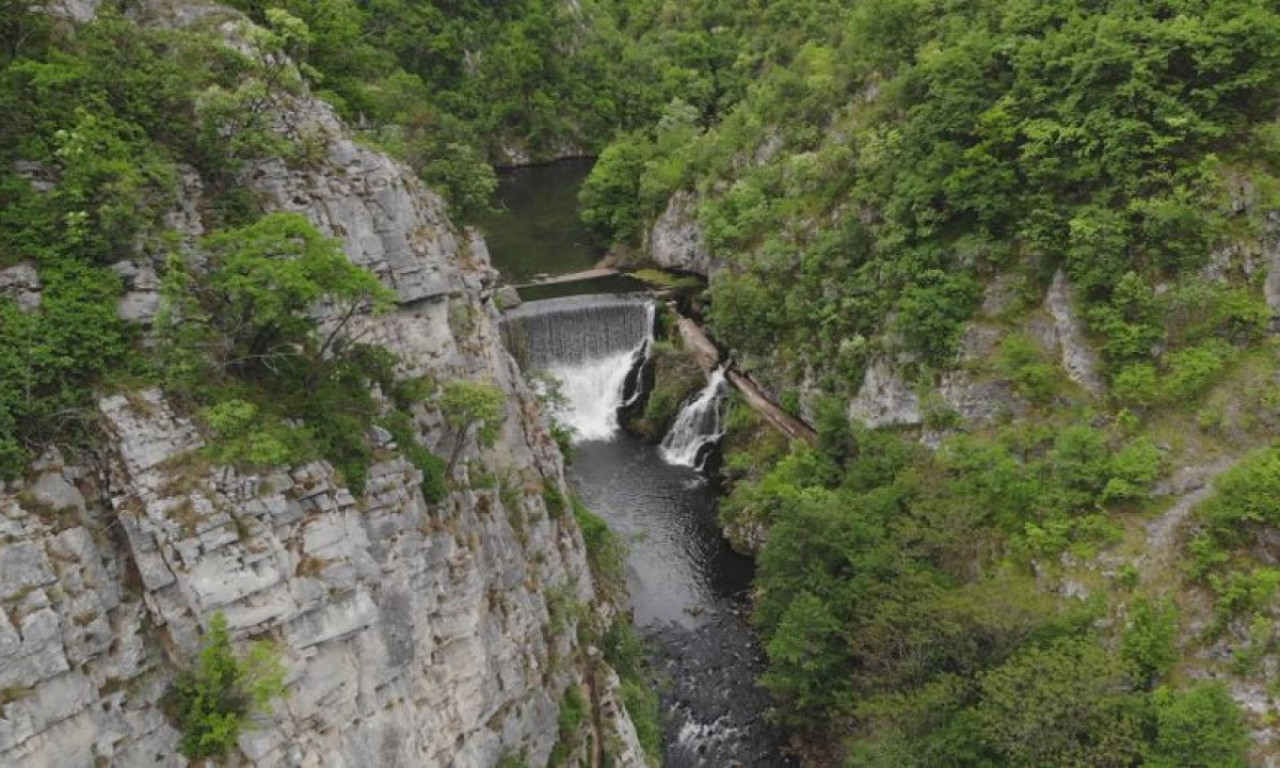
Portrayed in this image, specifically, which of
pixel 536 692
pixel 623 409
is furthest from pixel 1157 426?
pixel 623 409

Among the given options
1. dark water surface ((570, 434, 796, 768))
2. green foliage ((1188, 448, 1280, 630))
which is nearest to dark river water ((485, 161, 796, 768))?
dark water surface ((570, 434, 796, 768))

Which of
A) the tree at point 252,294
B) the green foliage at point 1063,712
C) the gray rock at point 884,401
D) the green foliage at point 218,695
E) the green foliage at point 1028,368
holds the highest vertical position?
the tree at point 252,294

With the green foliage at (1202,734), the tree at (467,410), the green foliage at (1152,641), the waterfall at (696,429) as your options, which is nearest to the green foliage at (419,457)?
the tree at (467,410)

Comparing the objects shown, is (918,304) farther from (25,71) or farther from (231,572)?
(25,71)

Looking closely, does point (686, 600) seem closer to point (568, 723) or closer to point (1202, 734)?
point (568, 723)

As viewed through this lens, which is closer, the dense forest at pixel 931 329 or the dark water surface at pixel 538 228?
the dense forest at pixel 931 329

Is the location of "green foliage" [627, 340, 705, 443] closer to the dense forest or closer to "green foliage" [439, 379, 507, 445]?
the dense forest

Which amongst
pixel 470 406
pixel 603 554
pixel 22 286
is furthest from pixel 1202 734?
pixel 22 286

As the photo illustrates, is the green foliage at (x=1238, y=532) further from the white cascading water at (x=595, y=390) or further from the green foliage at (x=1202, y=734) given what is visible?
the white cascading water at (x=595, y=390)
